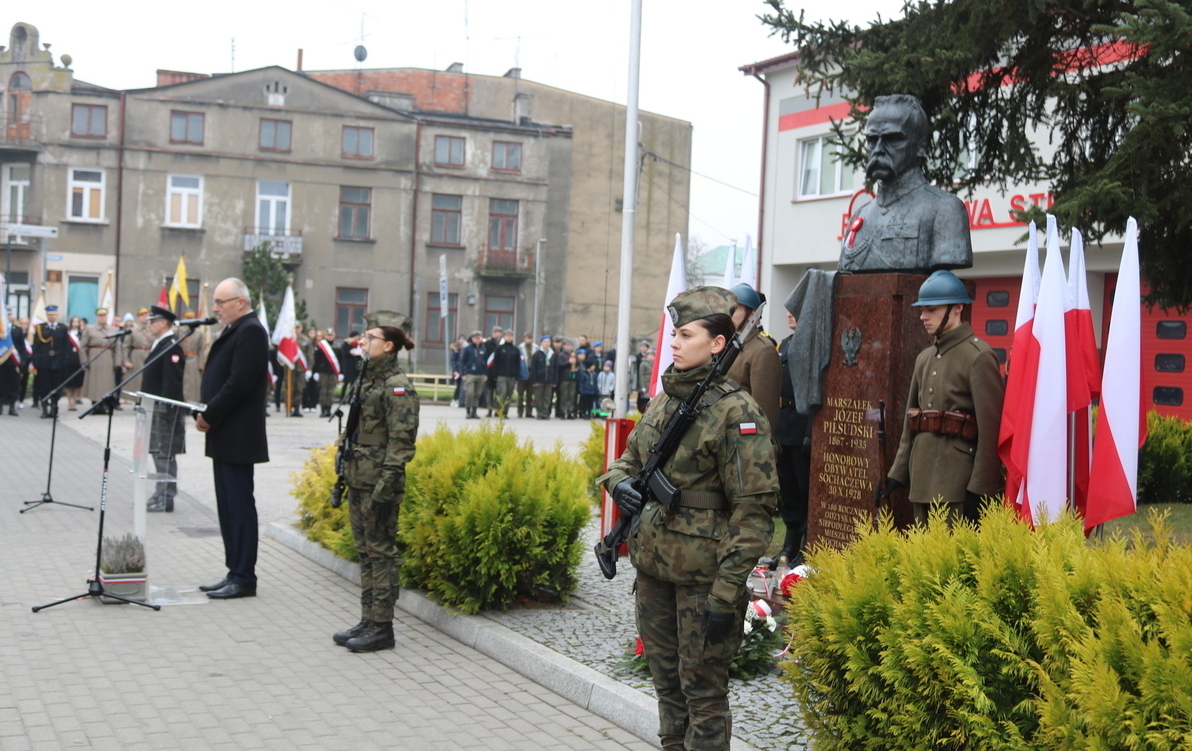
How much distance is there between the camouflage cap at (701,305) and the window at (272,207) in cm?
4352

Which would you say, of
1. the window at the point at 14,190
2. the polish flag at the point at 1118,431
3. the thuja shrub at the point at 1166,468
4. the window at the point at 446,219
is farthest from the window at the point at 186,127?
the polish flag at the point at 1118,431

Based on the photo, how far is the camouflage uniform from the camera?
6801 mm

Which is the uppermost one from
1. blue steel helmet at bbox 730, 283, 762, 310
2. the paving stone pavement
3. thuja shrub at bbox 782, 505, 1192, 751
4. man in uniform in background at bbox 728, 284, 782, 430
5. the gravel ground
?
blue steel helmet at bbox 730, 283, 762, 310

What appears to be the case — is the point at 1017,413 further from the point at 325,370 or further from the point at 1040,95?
the point at 325,370

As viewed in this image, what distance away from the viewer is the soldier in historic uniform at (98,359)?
24.3m

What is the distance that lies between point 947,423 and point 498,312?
140 feet

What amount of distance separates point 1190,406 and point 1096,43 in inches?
467

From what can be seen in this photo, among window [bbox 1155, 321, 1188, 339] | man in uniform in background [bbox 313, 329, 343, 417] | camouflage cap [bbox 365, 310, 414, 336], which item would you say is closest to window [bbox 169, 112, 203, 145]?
man in uniform in background [bbox 313, 329, 343, 417]

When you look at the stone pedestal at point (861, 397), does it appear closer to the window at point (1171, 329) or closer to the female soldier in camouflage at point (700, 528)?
the female soldier in camouflage at point (700, 528)

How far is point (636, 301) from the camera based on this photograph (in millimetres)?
53250

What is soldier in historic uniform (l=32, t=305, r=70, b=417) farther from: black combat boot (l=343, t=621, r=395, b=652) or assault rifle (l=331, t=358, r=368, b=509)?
black combat boot (l=343, t=621, r=395, b=652)

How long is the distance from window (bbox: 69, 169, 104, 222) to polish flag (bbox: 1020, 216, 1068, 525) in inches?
1711

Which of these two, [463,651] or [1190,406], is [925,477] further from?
[1190,406]

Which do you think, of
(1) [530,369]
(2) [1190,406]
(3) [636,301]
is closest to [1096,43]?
(2) [1190,406]
